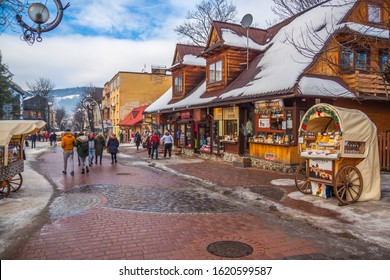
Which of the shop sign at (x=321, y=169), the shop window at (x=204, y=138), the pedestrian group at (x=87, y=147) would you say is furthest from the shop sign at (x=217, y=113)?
the shop sign at (x=321, y=169)

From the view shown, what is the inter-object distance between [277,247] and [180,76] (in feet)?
67.7

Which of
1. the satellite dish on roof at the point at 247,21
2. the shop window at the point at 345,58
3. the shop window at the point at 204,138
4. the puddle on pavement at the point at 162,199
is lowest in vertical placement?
the puddle on pavement at the point at 162,199

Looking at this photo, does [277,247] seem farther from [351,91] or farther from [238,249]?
[351,91]

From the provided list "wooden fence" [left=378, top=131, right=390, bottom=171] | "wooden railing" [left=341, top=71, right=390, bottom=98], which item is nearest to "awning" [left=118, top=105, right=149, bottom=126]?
"wooden railing" [left=341, top=71, right=390, bottom=98]

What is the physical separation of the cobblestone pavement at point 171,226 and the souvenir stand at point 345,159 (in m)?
1.03

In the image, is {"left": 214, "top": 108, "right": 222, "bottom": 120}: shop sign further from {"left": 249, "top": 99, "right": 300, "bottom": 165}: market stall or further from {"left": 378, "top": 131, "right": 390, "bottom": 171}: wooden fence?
{"left": 378, "top": 131, "right": 390, "bottom": 171}: wooden fence

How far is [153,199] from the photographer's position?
28.1 feet

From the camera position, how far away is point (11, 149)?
354 inches

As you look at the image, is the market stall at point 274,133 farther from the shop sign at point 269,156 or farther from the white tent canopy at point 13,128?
the white tent canopy at point 13,128

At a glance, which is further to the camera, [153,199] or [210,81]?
[210,81]

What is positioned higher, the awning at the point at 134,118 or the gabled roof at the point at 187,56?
the gabled roof at the point at 187,56

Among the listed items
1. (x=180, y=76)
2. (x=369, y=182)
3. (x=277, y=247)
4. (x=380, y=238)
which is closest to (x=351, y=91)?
(x=369, y=182)

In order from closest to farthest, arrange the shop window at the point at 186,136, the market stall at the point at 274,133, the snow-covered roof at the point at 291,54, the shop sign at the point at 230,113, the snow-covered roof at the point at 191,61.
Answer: the market stall at the point at 274,133 → the snow-covered roof at the point at 291,54 → the shop sign at the point at 230,113 → the shop window at the point at 186,136 → the snow-covered roof at the point at 191,61

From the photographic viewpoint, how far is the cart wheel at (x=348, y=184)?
770cm
